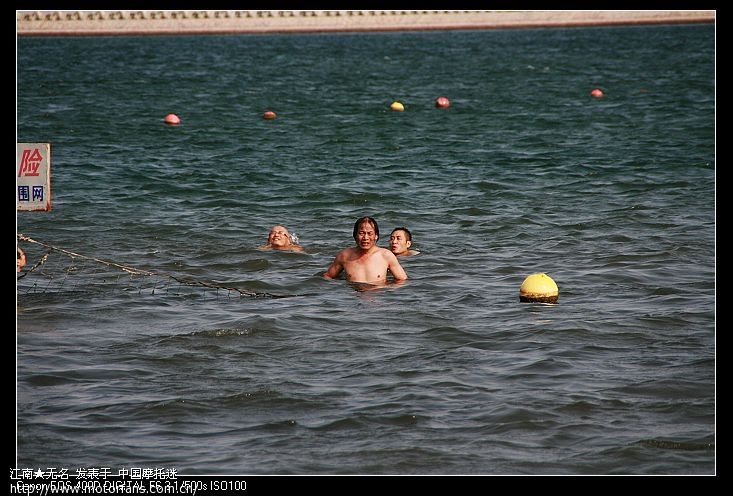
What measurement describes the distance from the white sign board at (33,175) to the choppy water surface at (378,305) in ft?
5.05

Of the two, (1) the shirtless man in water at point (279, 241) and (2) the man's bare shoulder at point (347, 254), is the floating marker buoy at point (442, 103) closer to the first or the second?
(1) the shirtless man in water at point (279, 241)

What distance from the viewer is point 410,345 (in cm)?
1116

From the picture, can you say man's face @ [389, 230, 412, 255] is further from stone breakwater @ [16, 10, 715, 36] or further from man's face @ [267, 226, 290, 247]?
stone breakwater @ [16, 10, 715, 36]

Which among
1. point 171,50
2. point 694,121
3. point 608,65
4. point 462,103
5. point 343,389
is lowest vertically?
point 343,389

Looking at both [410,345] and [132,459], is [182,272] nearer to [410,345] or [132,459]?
[410,345]

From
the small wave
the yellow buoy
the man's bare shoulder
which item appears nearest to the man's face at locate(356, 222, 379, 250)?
the man's bare shoulder

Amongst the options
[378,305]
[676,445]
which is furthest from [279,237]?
[676,445]

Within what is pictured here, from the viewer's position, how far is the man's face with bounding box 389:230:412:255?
15547 mm

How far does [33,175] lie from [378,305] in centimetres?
436

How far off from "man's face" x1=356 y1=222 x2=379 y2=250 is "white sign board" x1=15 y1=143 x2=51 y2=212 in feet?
14.8

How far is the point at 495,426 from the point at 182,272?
Answer: 722 centimetres

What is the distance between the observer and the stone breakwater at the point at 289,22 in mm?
109375

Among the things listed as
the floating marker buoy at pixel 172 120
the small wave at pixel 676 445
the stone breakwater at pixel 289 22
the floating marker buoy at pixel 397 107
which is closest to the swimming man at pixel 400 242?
the small wave at pixel 676 445

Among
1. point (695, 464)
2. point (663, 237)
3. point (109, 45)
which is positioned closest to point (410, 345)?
point (695, 464)
